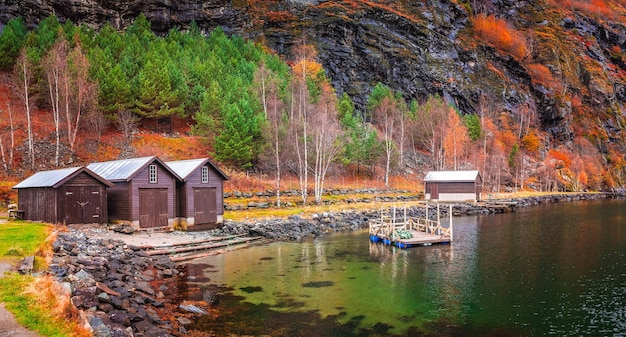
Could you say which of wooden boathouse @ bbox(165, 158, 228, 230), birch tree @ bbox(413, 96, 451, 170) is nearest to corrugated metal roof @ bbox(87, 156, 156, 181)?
wooden boathouse @ bbox(165, 158, 228, 230)

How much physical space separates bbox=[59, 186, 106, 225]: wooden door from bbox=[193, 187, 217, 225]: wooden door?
7530 millimetres

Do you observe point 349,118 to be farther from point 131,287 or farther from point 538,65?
point 538,65

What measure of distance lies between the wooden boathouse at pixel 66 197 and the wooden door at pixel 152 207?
271 centimetres

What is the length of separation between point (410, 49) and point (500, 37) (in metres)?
43.8

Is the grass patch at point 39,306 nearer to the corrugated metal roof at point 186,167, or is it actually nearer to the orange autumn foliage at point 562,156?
the corrugated metal roof at point 186,167

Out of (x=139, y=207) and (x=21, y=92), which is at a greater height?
(x=21, y=92)

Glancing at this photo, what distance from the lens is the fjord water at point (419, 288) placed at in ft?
60.0

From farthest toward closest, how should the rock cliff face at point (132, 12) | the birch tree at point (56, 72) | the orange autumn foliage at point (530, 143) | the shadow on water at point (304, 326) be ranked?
the orange autumn foliage at point (530, 143)
the rock cliff face at point (132, 12)
the birch tree at point (56, 72)
the shadow on water at point (304, 326)

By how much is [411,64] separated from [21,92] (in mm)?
89002

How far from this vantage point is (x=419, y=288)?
24.0 metres

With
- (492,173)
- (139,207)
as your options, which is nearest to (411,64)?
(492,173)

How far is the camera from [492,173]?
10169cm

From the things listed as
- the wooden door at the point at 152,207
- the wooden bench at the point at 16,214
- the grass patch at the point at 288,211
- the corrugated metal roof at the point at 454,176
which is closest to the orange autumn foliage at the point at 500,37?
the corrugated metal roof at the point at 454,176

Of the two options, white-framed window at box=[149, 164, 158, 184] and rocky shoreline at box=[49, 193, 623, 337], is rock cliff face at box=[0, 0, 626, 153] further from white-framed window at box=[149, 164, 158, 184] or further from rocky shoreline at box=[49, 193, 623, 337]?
rocky shoreline at box=[49, 193, 623, 337]
